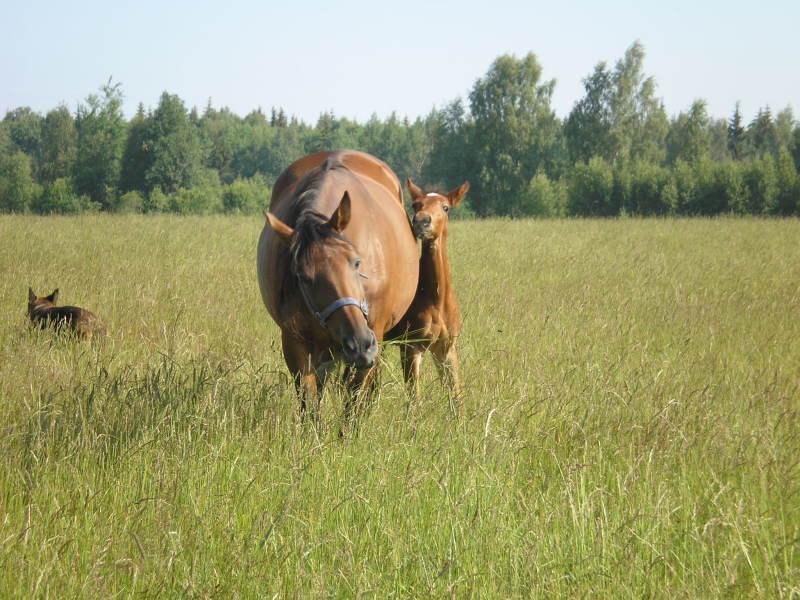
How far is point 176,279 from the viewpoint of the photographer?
33.6 ft

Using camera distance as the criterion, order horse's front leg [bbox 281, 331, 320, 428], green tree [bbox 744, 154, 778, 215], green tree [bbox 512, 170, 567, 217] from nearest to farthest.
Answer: horse's front leg [bbox 281, 331, 320, 428] → green tree [bbox 744, 154, 778, 215] → green tree [bbox 512, 170, 567, 217]

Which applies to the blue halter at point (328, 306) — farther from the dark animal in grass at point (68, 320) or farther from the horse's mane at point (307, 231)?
the dark animal in grass at point (68, 320)

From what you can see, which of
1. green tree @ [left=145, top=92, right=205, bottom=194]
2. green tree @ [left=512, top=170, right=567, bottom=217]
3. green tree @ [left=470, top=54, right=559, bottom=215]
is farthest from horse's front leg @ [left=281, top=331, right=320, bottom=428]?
green tree @ [left=145, top=92, right=205, bottom=194]

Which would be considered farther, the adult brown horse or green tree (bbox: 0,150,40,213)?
green tree (bbox: 0,150,40,213)

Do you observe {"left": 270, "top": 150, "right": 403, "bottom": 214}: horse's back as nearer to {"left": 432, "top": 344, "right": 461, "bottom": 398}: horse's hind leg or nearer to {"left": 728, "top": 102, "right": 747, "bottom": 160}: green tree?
{"left": 432, "top": 344, "right": 461, "bottom": 398}: horse's hind leg

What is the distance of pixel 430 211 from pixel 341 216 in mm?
1353

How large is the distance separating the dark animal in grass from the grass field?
0.20 m

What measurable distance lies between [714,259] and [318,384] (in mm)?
12100

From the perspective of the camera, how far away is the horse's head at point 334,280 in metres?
3.52

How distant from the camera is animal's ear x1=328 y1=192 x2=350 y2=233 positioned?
376cm

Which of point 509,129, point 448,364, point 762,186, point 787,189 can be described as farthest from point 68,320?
point 509,129

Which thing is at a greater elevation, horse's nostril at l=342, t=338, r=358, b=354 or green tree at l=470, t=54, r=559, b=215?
green tree at l=470, t=54, r=559, b=215

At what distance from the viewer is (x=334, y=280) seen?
141 inches

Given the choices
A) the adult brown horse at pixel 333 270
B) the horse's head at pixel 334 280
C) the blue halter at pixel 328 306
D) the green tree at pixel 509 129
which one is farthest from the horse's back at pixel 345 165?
the green tree at pixel 509 129
